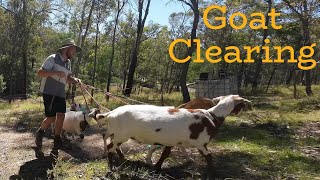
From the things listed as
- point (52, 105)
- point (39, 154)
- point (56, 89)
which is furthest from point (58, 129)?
point (56, 89)

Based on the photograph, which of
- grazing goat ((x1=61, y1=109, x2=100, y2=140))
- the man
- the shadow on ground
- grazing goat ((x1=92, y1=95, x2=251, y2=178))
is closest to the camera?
grazing goat ((x1=92, y1=95, x2=251, y2=178))

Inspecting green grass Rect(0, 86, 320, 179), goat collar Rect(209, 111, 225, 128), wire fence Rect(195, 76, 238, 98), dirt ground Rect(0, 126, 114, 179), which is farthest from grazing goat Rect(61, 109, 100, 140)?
wire fence Rect(195, 76, 238, 98)

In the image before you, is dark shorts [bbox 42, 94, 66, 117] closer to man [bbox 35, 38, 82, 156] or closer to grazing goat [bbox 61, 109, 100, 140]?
man [bbox 35, 38, 82, 156]

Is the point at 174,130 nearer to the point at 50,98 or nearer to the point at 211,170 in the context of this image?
the point at 211,170

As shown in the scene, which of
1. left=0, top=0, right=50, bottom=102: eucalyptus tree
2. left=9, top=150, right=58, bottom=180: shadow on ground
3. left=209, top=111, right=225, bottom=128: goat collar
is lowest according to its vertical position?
left=9, top=150, right=58, bottom=180: shadow on ground

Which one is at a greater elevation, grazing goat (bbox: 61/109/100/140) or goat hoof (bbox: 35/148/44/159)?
grazing goat (bbox: 61/109/100/140)

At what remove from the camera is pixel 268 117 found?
468 inches

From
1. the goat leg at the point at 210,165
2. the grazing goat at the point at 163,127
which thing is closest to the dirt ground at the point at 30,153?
the grazing goat at the point at 163,127

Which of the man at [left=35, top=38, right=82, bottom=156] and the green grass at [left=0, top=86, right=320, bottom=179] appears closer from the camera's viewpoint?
the green grass at [left=0, top=86, right=320, bottom=179]

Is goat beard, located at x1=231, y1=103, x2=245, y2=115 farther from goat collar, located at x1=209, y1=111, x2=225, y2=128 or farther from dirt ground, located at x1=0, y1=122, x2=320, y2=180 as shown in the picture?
dirt ground, located at x1=0, y1=122, x2=320, y2=180

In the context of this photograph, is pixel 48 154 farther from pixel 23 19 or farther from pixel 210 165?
pixel 23 19

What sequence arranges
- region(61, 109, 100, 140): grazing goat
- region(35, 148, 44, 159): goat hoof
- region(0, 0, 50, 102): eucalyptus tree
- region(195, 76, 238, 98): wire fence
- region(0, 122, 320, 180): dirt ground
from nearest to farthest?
region(0, 122, 320, 180): dirt ground → region(35, 148, 44, 159): goat hoof → region(61, 109, 100, 140): grazing goat → region(195, 76, 238, 98): wire fence → region(0, 0, 50, 102): eucalyptus tree

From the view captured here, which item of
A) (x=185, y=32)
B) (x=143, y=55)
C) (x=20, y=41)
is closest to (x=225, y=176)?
(x=20, y=41)

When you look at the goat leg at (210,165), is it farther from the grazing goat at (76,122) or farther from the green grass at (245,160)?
the grazing goat at (76,122)
